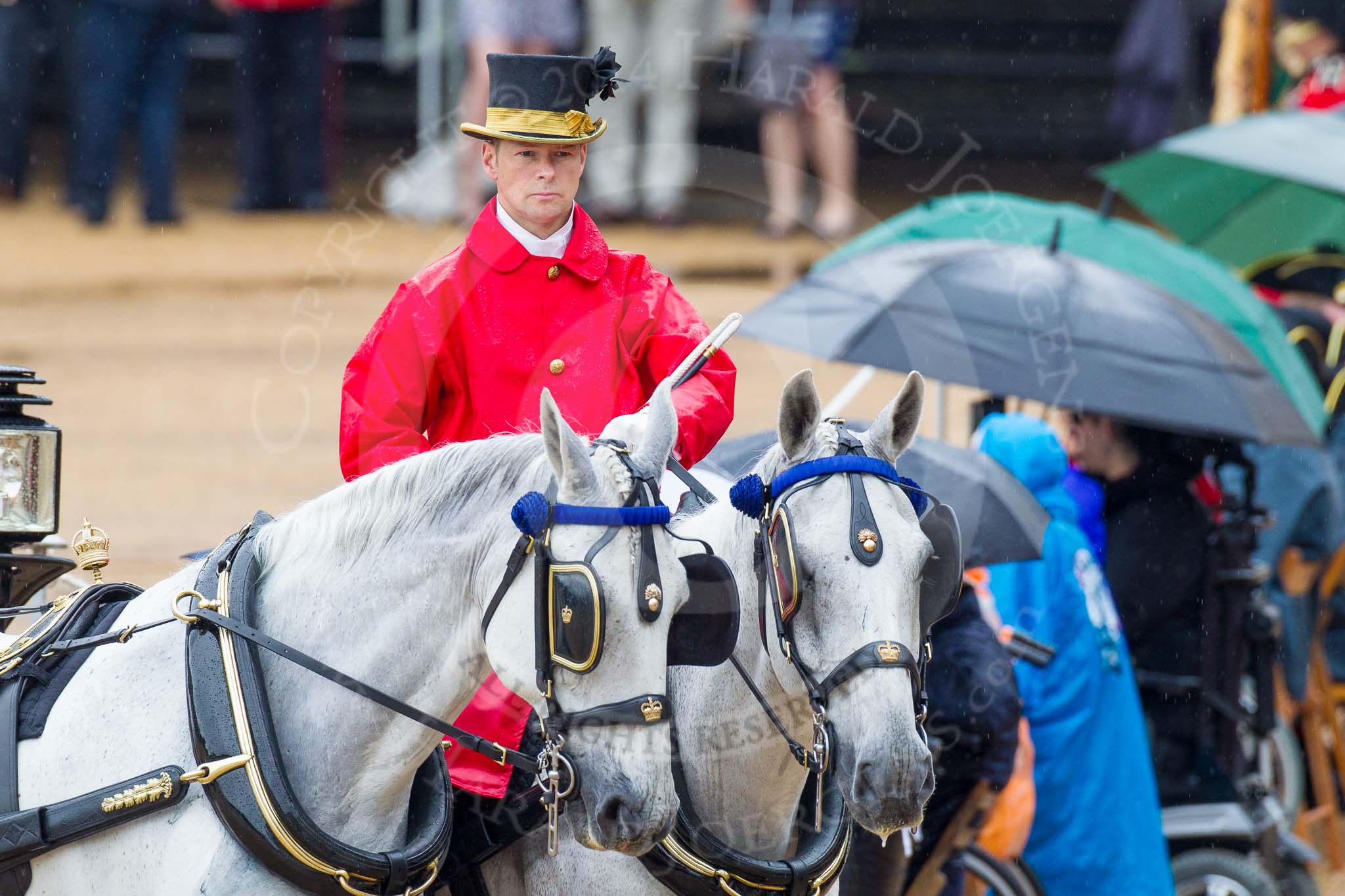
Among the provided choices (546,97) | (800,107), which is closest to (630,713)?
(546,97)

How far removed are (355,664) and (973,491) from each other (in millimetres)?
2064

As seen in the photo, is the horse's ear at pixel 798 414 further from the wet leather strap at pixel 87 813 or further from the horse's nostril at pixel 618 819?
the wet leather strap at pixel 87 813

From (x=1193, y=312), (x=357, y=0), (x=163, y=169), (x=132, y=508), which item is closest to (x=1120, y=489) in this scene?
(x=1193, y=312)

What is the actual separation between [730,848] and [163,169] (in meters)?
8.56

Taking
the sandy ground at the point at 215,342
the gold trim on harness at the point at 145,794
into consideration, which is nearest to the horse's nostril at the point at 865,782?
the gold trim on harness at the point at 145,794

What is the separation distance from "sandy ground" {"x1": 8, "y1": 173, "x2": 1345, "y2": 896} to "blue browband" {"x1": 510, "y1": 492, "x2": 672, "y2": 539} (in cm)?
443

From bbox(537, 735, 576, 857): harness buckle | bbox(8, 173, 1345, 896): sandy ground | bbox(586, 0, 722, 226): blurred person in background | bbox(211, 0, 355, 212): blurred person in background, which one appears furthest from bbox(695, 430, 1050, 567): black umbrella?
bbox(211, 0, 355, 212): blurred person in background

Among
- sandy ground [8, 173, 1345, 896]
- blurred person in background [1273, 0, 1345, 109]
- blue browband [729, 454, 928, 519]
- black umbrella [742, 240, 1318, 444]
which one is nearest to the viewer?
blue browband [729, 454, 928, 519]

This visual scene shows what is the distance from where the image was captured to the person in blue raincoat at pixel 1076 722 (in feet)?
16.1

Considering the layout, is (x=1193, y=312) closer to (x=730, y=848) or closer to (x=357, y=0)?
(x=730, y=848)

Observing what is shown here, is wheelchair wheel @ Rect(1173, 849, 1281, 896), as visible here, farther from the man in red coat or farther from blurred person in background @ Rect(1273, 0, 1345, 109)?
blurred person in background @ Rect(1273, 0, 1345, 109)

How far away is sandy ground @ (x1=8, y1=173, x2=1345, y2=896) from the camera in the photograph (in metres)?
8.07

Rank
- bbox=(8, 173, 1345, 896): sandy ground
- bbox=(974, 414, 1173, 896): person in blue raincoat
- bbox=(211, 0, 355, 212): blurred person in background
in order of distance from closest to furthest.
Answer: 1. bbox=(974, 414, 1173, 896): person in blue raincoat
2. bbox=(8, 173, 1345, 896): sandy ground
3. bbox=(211, 0, 355, 212): blurred person in background

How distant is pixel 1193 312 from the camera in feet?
18.4
